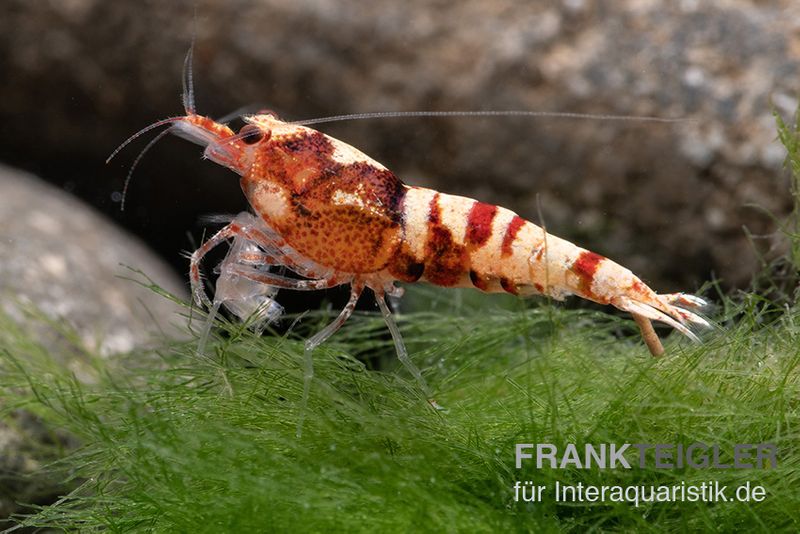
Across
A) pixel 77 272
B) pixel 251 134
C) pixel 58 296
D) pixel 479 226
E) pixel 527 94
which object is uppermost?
pixel 527 94

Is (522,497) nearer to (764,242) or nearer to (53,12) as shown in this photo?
(764,242)

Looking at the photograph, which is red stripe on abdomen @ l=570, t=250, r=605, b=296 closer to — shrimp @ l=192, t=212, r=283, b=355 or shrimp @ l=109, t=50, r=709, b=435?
shrimp @ l=109, t=50, r=709, b=435

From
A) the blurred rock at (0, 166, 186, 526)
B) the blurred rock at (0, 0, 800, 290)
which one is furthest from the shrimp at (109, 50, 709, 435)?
the blurred rock at (0, 0, 800, 290)

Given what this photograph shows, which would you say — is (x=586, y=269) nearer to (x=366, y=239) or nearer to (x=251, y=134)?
(x=366, y=239)

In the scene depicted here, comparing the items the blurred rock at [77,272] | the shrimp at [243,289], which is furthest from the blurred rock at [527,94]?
the shrimp at [243,289]

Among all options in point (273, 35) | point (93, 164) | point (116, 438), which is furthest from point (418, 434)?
point (93, 164)

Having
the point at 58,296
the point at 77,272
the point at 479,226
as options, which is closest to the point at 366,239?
the point at 479,226
